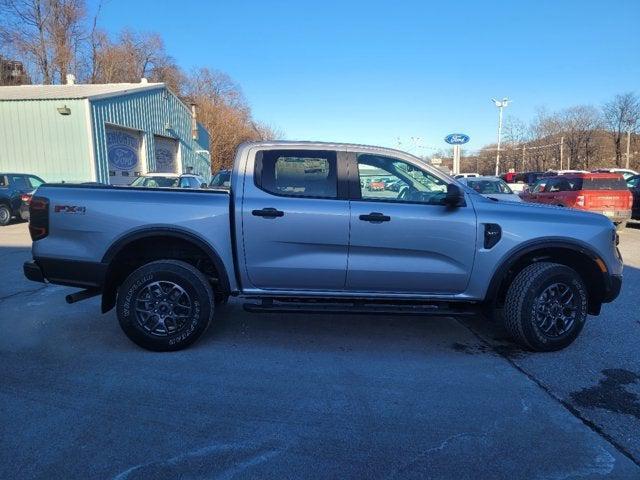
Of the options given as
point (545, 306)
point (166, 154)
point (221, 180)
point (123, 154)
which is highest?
point (166, 154)

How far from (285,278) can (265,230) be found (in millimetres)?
494

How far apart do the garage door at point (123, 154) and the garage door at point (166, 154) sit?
2652 mm

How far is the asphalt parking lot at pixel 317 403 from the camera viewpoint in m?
2.75

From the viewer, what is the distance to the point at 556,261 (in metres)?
4.59

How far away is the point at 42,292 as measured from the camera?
6574mm

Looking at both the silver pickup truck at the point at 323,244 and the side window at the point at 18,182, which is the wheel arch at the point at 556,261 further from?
the side window at the point at 18,182

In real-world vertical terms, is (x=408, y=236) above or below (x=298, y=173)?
below

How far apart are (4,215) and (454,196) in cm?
1518

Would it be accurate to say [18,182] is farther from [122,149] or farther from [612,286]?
[612,286]

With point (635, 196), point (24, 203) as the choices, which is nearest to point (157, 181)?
point (24, 203)

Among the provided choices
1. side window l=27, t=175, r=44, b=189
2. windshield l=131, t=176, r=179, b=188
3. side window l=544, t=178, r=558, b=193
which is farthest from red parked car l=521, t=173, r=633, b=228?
side window l=27, t=175, r=44, b=189

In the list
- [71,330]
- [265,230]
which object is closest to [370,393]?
[265,230]

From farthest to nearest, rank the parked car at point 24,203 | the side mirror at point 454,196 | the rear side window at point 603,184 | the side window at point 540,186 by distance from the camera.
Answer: the parked car at point 24,203 → the side window at point 540,186 → the rear side window at point 603,184 → the side mirror at point 454,196

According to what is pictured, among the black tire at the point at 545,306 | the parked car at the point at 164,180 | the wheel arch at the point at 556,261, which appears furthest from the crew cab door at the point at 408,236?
the parked car at the point at 164,180
